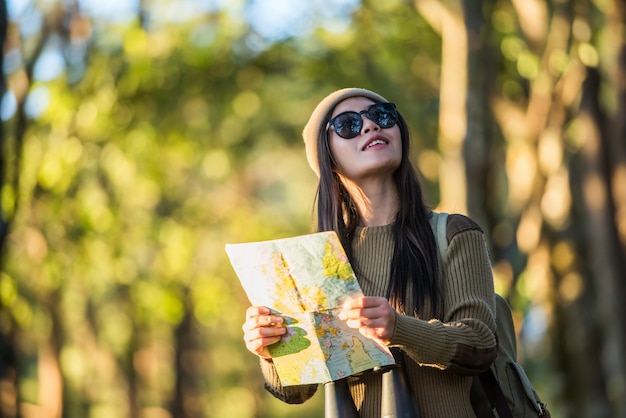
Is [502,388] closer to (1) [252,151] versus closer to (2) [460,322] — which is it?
(2) [460,322]

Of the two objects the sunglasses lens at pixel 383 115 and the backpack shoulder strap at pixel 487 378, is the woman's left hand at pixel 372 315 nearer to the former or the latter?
the backpack shoulder strap at pixel 487 378

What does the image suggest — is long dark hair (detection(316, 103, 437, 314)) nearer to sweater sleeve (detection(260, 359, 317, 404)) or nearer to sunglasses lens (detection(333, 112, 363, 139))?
sunglasses lens (detection(333, 112, 363, 139))

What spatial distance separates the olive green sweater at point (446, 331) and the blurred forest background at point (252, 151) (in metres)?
5.21

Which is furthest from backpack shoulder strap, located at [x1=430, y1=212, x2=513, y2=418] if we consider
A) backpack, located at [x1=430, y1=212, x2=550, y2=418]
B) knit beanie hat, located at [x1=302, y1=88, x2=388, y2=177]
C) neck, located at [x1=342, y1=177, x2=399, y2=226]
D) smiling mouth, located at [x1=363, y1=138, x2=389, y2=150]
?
knit beanie hat, located at [x1=302, y1=88, x2=388, y2=177]

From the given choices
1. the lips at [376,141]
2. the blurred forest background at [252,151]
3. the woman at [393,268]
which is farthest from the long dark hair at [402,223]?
the blurred forest background at [252,151]

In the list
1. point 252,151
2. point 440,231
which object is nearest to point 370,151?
point 440,231

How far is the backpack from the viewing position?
4.48 metres

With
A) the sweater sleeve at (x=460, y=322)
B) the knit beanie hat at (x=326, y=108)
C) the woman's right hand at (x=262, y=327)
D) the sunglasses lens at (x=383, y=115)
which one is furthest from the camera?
the knit beanie hat at (x=326, y=108)

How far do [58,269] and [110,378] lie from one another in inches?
247

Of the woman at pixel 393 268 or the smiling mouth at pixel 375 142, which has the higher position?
the smiling mouth at pixel 375 142

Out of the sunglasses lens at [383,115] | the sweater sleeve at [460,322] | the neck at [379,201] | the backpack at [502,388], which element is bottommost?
the backpack at [502,388]

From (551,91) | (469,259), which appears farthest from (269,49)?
(469,259)

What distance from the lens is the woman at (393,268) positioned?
167 inches

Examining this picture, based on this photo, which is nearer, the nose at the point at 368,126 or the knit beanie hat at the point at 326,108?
the nose at the point at 368,126
